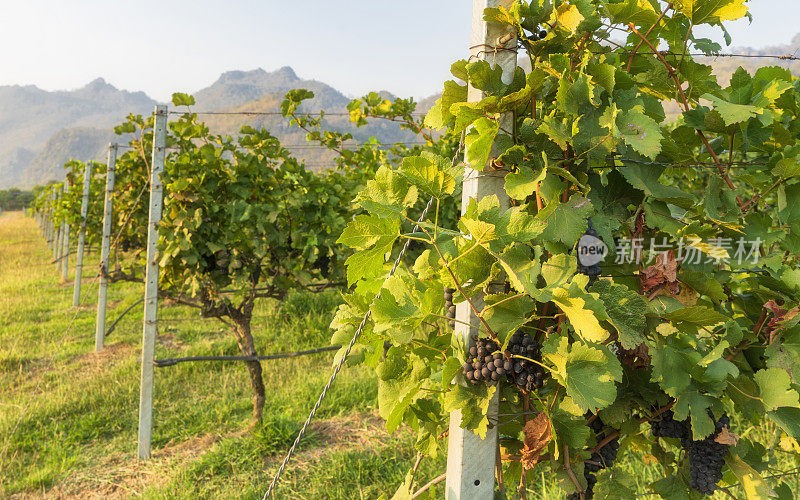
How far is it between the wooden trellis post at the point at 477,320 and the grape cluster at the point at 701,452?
58cm

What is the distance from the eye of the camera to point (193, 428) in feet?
13.8

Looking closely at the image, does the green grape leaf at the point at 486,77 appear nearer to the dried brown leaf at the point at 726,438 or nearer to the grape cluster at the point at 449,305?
the grape cluster at the point at 449,305

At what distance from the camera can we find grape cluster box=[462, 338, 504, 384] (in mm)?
1098

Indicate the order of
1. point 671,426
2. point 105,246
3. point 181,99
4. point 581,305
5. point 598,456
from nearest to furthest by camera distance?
point 581,305, point 671,426, point 598,456, point 181,99, point 105,246

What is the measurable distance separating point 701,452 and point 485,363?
2.56ft

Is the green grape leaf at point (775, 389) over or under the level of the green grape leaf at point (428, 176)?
under

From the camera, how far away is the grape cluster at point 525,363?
113 centimetres

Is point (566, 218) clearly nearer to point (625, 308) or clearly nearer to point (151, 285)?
point (625, 308)

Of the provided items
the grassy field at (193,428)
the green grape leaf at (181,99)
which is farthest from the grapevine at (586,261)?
the green grape leaf at (181,99)

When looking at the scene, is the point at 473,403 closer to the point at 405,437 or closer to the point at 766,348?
the point at 766,348

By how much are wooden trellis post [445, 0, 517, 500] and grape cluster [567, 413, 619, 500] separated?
16.0 inches

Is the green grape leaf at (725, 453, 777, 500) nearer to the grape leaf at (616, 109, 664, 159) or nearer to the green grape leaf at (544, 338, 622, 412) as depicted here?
the green grape leaf at (544, 338, 622, 412)

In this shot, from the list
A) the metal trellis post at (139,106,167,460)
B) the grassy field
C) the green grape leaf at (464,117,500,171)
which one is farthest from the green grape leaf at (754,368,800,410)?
the metal trellis post at (139,106,167,460)

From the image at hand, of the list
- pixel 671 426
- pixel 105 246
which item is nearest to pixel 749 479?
pixel 671 426
